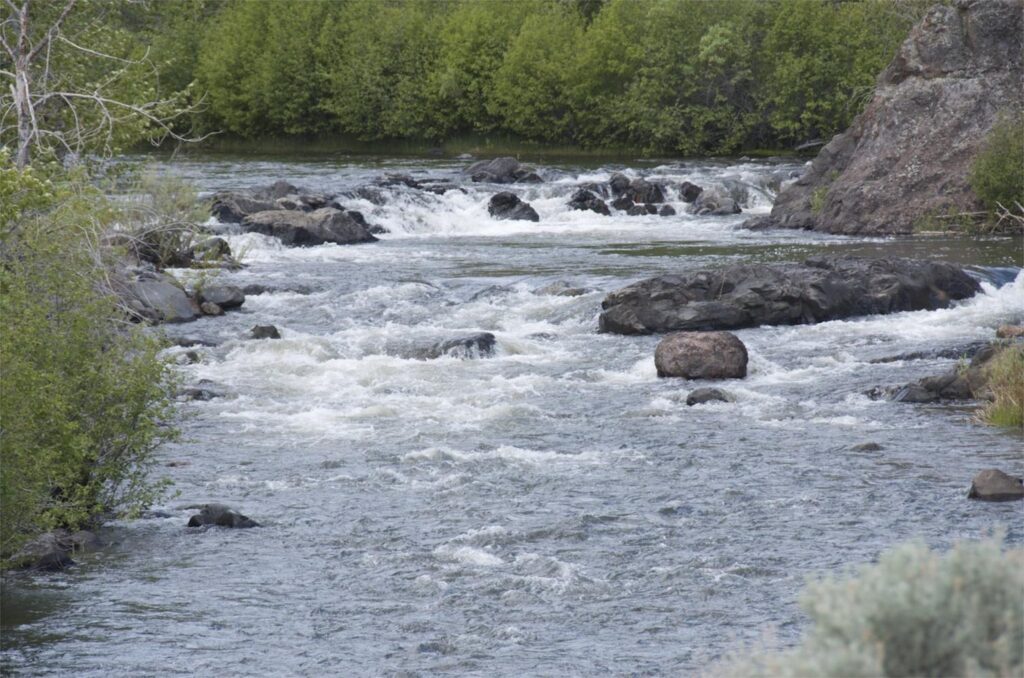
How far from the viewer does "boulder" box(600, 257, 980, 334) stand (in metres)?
24.2

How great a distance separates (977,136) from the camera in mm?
36594

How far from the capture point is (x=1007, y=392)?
57.8ft

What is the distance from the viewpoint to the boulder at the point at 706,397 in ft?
62.6

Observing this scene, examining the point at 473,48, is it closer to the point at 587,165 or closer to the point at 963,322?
the point at 587,165

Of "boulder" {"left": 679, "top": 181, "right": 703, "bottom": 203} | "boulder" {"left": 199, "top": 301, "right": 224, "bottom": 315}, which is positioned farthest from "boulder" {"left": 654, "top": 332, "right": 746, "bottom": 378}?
"boulder" {"left": 679, "top": 181, "right": 703, "bottom": 203}

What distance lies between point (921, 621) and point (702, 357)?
16154 mm

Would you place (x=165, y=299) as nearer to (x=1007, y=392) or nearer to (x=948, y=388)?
(x=948, y=388)

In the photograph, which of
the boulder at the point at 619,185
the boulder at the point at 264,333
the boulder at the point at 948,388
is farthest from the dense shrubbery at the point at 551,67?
the boulder at the point at 948,388

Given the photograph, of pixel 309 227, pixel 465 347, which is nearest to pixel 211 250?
pixel 309 227

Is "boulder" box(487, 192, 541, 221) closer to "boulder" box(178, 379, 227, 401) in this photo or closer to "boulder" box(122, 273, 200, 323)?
"boulder" box(122, 273, 200, 323)

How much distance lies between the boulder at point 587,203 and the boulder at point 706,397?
23.2 metres

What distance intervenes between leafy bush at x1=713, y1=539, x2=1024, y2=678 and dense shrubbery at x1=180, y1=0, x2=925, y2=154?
55.3 m

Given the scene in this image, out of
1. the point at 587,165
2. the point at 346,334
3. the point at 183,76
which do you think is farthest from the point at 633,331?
the point at 183,76

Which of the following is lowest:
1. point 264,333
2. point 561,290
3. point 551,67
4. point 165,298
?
point 264,333
